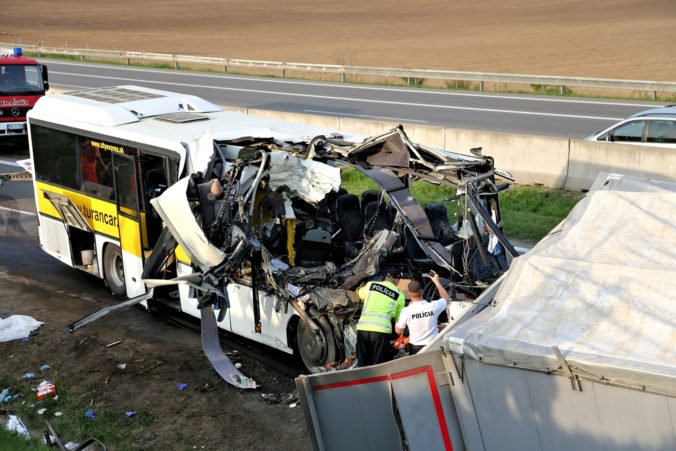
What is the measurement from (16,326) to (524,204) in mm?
9182

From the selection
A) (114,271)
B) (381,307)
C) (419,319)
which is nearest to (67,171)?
(114,271)

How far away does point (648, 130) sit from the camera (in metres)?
17.2

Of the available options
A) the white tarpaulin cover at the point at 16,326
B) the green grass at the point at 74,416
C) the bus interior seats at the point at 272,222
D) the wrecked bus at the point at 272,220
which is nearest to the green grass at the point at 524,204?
the wrecked bus at the point at 272,220

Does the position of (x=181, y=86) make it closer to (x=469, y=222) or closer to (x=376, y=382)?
(x=469, y=222)

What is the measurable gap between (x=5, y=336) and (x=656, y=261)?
25.7 feet

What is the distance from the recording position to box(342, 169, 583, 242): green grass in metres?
14.7

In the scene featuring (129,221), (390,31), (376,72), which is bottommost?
(376,72)

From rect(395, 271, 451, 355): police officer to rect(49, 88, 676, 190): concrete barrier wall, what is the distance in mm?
8236

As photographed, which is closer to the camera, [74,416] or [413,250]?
[74,416]

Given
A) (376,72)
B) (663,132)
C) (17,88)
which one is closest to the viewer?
(663,132)

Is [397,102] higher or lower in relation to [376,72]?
lower

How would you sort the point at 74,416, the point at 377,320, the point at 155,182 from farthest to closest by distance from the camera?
the point at 155,182 < the point at 74,416 < the point at 377,320

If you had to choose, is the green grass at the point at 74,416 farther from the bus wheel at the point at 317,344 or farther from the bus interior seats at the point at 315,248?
the bus interior seats at the point at 315,248

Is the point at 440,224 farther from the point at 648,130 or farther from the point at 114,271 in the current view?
the point at 648,130
